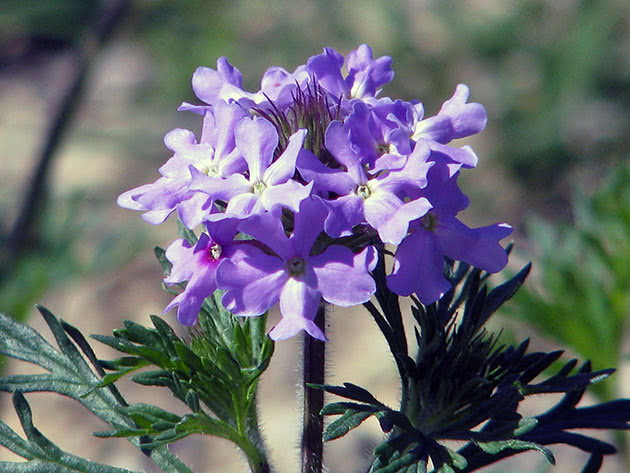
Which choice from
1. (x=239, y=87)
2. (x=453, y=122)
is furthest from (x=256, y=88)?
(x=453, y=122)

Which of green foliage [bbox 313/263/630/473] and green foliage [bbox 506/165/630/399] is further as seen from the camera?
green foliage [bbox 506/165/630/399]

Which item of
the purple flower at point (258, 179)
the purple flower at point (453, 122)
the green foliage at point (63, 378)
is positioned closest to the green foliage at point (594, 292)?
the purple flower at point (453, 122)

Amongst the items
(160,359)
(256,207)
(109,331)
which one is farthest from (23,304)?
(256,207)

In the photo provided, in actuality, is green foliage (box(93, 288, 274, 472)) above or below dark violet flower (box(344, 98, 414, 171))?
below

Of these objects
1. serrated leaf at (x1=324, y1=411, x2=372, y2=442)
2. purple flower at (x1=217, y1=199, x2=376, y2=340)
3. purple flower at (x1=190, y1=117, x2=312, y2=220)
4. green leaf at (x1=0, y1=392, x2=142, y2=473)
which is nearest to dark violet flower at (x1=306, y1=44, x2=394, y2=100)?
purple flower at (x1=190, y1=117, x2=312, y2=220)

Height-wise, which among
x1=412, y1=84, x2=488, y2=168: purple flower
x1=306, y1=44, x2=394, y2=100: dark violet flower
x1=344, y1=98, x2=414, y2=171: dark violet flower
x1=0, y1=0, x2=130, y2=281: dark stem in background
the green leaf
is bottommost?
the green leaf

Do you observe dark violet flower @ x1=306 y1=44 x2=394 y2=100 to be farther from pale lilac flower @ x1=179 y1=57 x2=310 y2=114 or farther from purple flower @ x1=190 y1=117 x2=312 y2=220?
purple flower @ x1=190 y1=117 x2=312 y2=220
